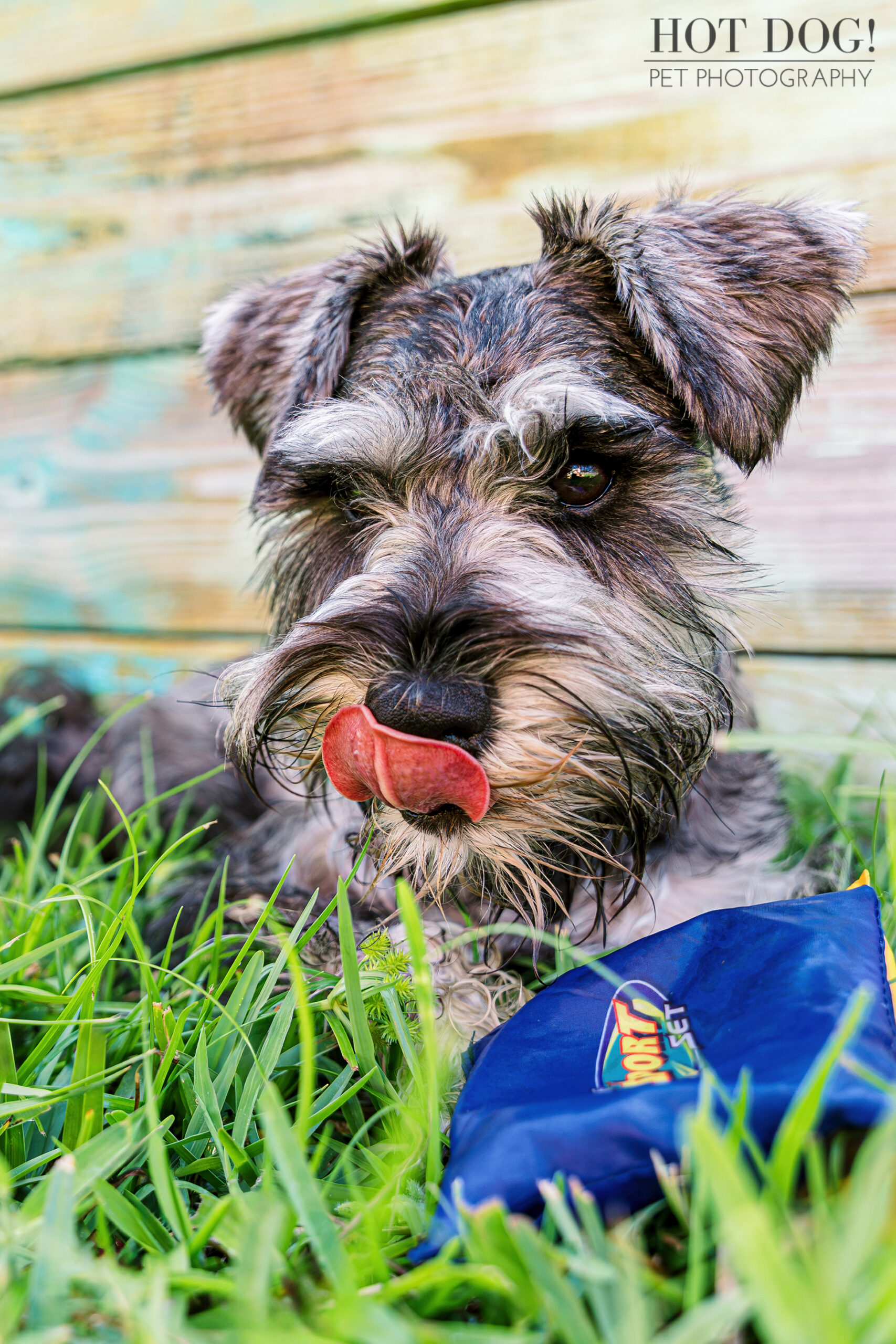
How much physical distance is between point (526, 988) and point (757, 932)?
0.59m

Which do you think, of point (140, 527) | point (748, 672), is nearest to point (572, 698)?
point (748, 672)

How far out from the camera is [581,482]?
1735 mm

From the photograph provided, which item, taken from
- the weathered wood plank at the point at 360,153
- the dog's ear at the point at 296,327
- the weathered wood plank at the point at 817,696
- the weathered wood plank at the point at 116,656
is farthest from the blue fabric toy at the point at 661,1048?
the weathered wood plank at the point at 116,656

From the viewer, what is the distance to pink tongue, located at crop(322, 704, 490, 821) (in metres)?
1.31

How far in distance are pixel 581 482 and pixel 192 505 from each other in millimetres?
2019

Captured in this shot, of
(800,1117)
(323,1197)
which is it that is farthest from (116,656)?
(800,1117)

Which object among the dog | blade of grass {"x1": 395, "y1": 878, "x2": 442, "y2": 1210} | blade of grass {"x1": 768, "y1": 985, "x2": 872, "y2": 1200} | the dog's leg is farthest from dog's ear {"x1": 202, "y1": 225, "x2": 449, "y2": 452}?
blade of grass {"x1": 768, "y1": 985, "x2": 872, "y2": 1200}

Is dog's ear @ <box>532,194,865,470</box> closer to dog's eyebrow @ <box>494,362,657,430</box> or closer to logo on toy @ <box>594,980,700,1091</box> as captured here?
dog's eyebrow @ <box>494,362,657,430</box>

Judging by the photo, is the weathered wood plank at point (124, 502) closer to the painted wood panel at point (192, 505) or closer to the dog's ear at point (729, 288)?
the painted wood panel at point (192, 505)

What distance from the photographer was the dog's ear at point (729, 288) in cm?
171

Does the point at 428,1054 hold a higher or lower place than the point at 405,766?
lower

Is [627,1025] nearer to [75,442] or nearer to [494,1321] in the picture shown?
[494,1321]

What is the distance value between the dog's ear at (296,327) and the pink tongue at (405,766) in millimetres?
897

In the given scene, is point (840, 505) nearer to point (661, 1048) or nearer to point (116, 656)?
point (661, 1048)
